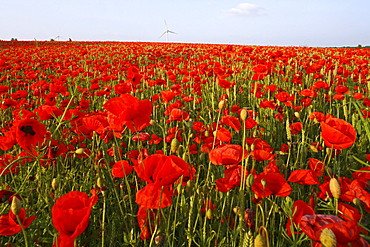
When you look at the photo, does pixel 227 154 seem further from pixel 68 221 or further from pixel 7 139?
pixel 7 139

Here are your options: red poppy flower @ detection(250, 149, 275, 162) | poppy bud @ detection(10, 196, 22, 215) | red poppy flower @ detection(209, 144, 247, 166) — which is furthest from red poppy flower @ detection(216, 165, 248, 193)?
poppy bud @ detection(10, 196, 22, 215)

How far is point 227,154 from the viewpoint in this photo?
1.06 metres

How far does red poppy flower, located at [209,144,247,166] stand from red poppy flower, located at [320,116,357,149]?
351mm

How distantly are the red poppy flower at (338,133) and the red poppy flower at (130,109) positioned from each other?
73cm

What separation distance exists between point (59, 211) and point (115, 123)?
0.61 m

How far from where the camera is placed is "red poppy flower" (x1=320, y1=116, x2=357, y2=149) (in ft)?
3.48

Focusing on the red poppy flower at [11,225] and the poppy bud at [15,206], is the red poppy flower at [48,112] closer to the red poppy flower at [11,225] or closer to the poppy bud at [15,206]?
the red poppy flower at [11,225]

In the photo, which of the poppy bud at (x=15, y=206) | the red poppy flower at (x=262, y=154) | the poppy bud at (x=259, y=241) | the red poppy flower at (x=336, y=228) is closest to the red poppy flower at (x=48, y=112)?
the poppy bud at (x=15, y=206)

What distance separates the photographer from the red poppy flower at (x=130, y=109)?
1120mm

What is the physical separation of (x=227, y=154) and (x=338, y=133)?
439 millimetres

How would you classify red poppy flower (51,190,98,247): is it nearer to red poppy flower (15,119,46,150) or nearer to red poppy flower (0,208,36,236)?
red poppy flower (0,208,36,236)

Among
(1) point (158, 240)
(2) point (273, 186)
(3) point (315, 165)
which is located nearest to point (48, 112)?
(1) point (158, 240)

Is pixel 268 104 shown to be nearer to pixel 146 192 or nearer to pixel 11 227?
pixel 146 192

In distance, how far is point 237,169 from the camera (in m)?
1.09
